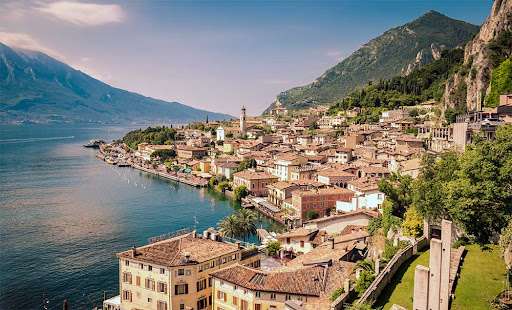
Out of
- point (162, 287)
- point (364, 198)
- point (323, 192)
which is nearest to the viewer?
point (162, 287)

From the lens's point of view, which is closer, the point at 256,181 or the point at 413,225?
the point at 413,225

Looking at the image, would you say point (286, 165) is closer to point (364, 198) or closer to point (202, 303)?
point (364, 198)

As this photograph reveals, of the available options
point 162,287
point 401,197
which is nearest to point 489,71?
point 401,197

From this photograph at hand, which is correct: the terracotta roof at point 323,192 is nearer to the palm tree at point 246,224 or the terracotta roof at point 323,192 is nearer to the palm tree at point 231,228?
the palm tree at point 246,224

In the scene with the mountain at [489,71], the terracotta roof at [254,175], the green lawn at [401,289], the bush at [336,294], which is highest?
the mountain at [489,71]

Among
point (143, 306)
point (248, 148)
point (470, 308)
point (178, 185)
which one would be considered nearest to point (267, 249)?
point (143, 306)

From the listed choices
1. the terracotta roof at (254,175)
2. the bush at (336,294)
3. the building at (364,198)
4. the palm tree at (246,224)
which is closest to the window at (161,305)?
the bush at (336,294)

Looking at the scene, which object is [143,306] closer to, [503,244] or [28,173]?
[503,244]
